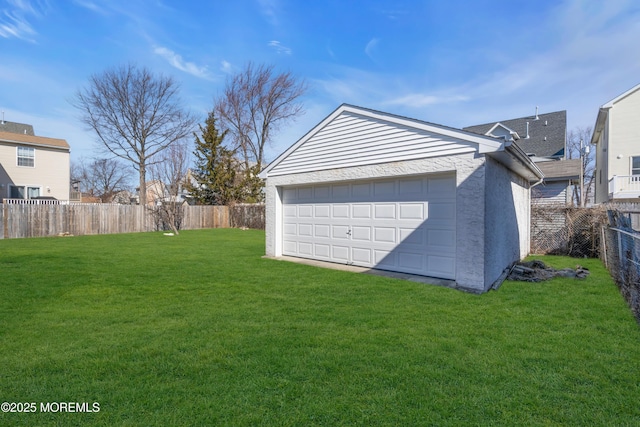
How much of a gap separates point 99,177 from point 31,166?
2152 centimetres

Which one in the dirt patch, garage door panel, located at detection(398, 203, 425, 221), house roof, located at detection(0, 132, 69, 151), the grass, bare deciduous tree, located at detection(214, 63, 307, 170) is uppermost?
bare deciduous tree, located at detection(214, 63, 307, 170)

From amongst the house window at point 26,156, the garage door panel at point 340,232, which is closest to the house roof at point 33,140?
the house window at point 26,156

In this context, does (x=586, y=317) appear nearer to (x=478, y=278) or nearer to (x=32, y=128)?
(x=478, y=278)

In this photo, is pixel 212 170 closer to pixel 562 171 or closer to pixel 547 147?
pixel 562 171

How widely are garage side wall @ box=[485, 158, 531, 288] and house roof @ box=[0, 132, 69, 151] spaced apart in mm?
26574

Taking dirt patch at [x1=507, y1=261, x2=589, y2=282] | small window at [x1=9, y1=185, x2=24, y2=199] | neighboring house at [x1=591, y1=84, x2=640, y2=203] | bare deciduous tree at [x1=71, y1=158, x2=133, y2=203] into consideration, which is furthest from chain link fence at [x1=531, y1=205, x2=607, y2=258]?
bare deciduous tree at [x1=71, y1=158, x2=133, y2=203]

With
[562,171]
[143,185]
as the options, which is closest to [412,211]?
[562,171]

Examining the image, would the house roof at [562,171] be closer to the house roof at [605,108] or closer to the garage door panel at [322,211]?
the house roof at [605,108]

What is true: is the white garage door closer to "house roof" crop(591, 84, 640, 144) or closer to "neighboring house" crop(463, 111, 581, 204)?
"neighboring house" crop(463, 111, 581, 204)

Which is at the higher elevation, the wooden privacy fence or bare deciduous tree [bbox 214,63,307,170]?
bare deciduous tree [bbox 214,63,307,170]

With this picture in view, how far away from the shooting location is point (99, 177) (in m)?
41.6

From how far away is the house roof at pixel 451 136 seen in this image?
6.27 metres

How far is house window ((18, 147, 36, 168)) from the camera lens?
2138 centimetres

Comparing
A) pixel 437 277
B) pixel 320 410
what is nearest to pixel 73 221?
pixel 437 277
